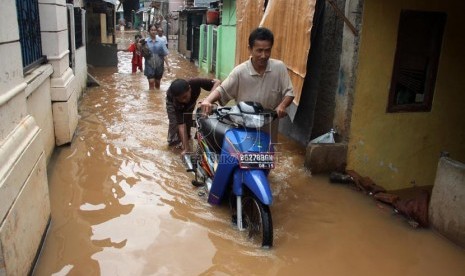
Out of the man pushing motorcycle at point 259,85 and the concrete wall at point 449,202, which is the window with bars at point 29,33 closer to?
the man pushing motorcycle at point 259,85

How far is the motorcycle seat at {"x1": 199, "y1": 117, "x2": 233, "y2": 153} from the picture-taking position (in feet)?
14.3

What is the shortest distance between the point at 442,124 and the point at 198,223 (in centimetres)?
A: 405

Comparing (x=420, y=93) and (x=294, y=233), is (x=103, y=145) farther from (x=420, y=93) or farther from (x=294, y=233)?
(x=420, y=93)

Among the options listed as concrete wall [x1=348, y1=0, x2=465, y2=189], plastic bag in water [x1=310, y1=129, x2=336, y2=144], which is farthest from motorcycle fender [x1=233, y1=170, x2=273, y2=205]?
concrete wall [x1=348, y1=0, x2=465, y2=189]

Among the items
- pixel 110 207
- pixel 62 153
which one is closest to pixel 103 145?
pixel 62 153

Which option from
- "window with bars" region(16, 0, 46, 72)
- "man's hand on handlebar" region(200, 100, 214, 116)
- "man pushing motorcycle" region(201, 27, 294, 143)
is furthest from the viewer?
"window with bars" region(16, 0, 46, 72)

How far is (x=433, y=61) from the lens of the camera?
5641 mm

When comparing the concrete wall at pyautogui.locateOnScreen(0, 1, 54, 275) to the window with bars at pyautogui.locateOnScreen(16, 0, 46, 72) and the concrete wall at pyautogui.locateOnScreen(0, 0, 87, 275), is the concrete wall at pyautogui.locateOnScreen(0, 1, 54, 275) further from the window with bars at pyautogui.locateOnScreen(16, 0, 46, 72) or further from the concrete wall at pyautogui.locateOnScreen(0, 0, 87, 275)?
the window with bars at pyautogui.locateOnScreen(16, 0, 46, 72)

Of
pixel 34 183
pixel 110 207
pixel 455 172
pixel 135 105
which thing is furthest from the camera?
pixel 135 105

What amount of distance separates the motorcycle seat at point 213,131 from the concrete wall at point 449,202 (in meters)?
2.33

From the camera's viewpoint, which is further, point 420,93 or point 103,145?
point 103,145

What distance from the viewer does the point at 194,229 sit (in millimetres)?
4027

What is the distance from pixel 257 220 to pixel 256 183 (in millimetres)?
519

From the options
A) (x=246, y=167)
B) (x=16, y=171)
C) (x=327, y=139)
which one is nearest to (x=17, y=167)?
(x=16, y=171)
